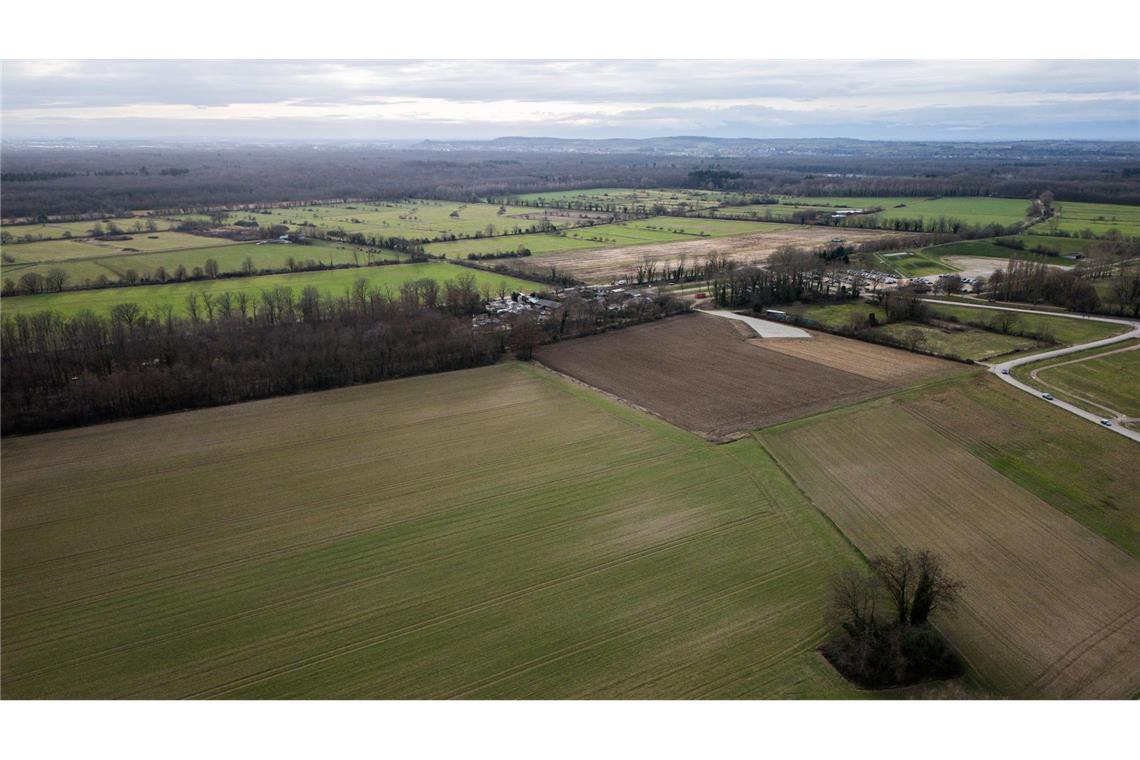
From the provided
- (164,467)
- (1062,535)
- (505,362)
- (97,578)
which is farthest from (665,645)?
(505,362)

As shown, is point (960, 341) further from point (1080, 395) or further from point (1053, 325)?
point (1080, 395)

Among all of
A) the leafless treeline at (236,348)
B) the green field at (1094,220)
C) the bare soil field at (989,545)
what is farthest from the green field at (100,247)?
the green field at (1094,220)

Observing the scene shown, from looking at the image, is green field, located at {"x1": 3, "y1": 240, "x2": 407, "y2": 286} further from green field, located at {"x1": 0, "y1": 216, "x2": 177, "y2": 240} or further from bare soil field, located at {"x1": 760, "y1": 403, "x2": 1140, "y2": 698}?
bare soil field, located at {"x1": 760, "y1": 403, "x2": 1140, "y2": 698}

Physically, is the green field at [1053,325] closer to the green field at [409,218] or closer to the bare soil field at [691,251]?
the bare soil field at [691,251]

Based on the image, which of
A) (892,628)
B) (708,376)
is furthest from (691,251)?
(892,628)

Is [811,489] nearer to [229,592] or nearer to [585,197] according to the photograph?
[229,592]

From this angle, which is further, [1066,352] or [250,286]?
[250,286]
